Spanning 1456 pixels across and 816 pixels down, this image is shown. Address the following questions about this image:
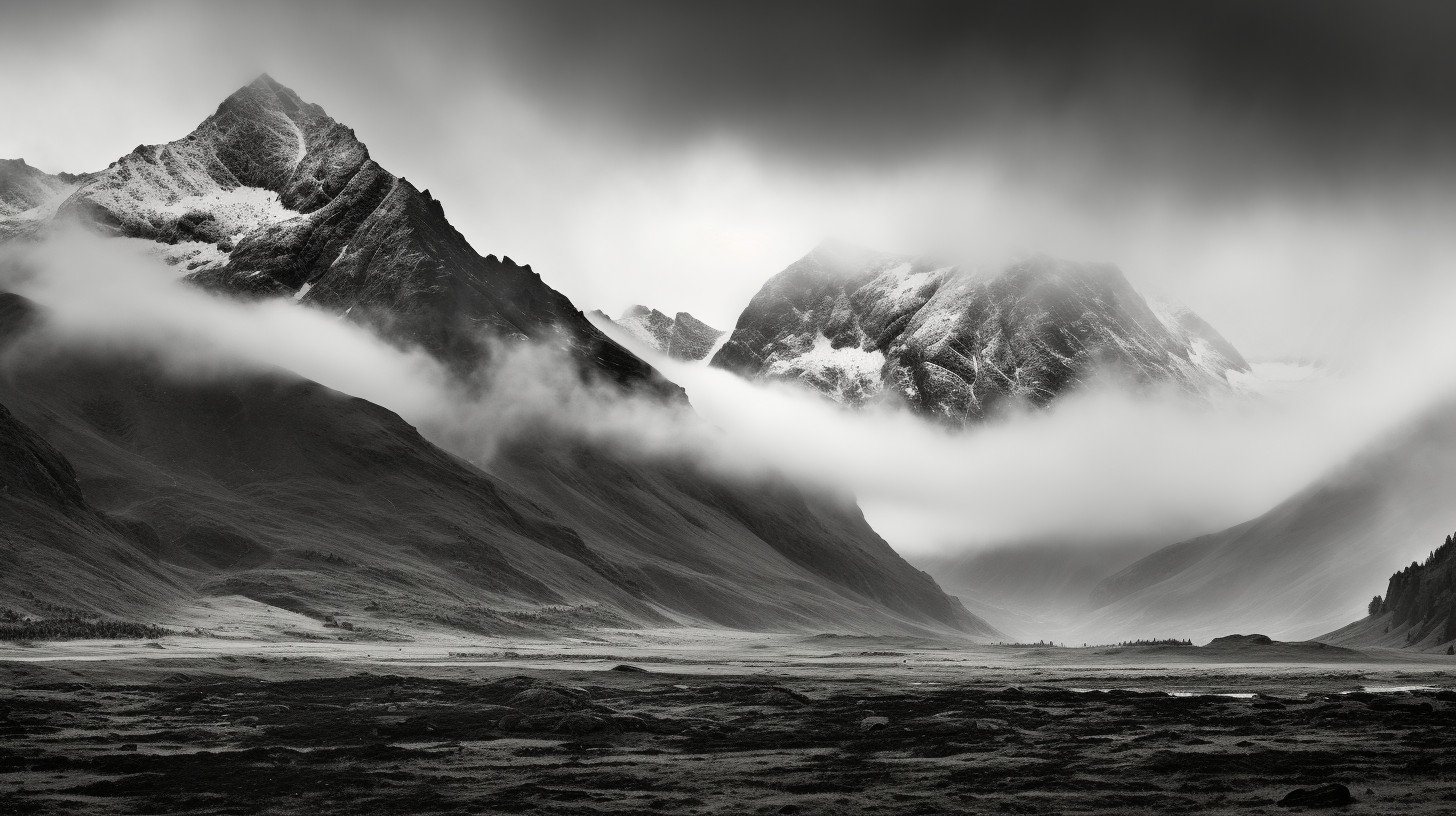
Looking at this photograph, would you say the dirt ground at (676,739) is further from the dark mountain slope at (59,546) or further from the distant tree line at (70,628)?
the dark mountain slope at (59,546)

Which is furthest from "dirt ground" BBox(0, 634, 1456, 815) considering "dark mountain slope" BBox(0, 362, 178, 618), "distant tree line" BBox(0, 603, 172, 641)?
"dark mountain slope" BBox(0, 362, 178, 618)

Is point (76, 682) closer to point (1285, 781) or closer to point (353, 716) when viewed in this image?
point (353, 716)

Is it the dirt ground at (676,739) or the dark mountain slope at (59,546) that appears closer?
the dirt ground at (676,739)

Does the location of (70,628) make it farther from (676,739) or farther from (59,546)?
(676,739)

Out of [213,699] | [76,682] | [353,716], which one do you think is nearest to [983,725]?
[353,716]

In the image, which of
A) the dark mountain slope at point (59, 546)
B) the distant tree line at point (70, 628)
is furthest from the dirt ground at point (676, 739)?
the dark mountain slope at point (59, 546)

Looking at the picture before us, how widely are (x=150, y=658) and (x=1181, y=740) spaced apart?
7251cm

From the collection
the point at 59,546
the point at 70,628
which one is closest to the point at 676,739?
the point at 70,628

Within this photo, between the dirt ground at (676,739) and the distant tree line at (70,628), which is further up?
the distant tree line at (70,628)

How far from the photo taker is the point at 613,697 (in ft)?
285

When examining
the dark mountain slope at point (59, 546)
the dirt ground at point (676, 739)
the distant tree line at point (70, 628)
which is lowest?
the dirt ground at point (676, 739)

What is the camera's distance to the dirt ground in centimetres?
4609

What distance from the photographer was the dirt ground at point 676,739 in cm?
4609

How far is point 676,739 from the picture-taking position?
63.7m
